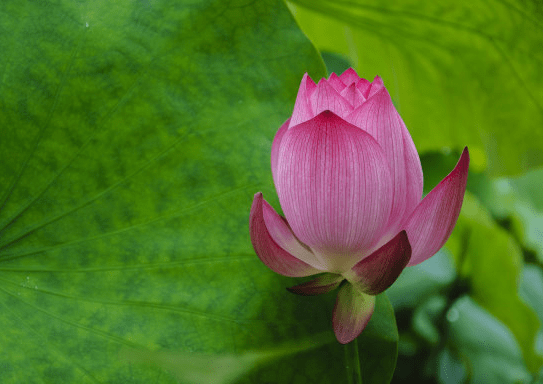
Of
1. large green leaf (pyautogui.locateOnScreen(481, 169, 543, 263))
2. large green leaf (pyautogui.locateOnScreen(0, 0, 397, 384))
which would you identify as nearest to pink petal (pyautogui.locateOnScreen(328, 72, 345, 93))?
large green leaf (pyautogui.locateOnScreen(0, 0, 397, 384))

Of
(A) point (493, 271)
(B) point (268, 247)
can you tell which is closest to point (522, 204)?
(A) point (493, 271)

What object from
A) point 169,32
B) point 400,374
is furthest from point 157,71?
point 400,374

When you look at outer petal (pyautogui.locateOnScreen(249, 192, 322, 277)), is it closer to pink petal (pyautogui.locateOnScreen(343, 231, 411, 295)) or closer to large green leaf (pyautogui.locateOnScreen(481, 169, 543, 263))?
pink petal (pyautogui.locateOnScreen(343, 231, 411, 295))

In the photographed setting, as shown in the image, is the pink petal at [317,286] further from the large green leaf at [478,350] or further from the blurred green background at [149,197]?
the large green leaf at [478,350]

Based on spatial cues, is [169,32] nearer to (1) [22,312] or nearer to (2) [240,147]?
(2) [240,147]

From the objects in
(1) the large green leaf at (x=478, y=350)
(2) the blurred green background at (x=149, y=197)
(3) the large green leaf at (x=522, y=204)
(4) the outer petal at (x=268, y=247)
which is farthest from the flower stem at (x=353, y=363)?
(3) the large green leaf at (x=522, y=204)

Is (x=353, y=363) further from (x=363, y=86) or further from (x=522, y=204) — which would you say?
(x=522, y=204)
